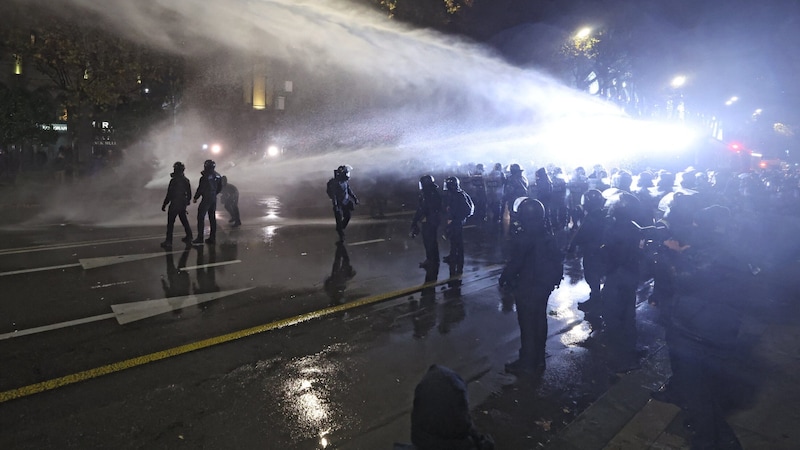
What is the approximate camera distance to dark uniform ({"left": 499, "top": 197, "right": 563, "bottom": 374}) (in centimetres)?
474

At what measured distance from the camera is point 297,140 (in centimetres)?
4106

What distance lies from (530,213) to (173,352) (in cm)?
378

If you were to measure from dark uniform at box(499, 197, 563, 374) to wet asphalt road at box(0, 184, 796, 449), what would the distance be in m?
0.24

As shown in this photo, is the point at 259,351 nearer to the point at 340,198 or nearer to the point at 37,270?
the point at 37,270

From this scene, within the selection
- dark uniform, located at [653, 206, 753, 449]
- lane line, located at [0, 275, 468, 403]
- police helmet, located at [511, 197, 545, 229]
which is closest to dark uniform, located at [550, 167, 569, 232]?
lane line, located at [0, 275, 468, 403]

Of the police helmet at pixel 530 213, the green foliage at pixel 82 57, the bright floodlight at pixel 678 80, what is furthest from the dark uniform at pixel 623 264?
the bright floodlight at pixel 678 80

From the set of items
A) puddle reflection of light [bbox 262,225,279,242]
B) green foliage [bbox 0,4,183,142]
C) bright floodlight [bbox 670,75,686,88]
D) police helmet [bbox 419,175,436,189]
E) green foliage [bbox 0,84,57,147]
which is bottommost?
puddle reflection of light [bbox 262,225,279,242]

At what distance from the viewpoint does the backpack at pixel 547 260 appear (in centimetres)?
475

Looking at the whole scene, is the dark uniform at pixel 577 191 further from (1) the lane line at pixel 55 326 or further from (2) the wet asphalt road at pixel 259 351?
(1) the lane line at pixel 55 326

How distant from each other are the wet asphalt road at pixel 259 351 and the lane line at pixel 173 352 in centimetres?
2

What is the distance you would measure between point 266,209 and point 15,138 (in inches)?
430

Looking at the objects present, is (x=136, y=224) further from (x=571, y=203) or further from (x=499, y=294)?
(x=571, y=203)

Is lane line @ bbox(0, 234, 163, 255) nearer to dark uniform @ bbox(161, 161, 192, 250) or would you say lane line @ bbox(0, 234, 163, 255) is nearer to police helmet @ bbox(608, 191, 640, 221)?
dark uniform @ bbox(161, 161, 192, 250)

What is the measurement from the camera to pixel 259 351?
495cm
